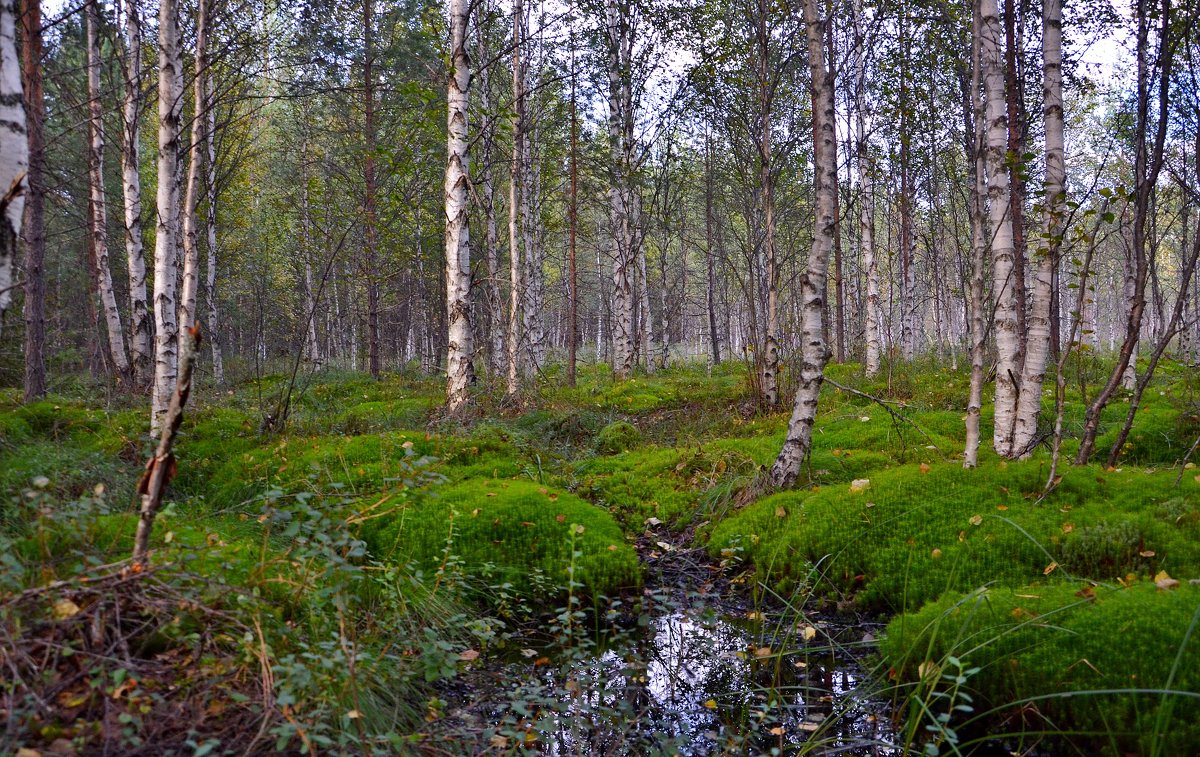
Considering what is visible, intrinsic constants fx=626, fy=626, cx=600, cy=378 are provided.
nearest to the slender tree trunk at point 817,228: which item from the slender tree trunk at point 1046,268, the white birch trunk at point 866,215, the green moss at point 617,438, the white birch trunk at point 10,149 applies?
the slender tree trunk at point 1046,268

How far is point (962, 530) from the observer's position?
163 inches

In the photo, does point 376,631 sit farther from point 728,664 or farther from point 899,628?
point 899,628

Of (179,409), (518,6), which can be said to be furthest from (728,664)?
(518,6)

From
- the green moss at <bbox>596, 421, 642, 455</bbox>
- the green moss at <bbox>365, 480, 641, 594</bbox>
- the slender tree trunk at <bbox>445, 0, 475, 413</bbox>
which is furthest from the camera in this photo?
the green moss at <bbox>596, 421, 642, 455</bbox>

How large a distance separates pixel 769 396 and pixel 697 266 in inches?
1509

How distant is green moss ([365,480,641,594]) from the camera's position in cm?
415

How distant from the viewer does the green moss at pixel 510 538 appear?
4148 millimetres

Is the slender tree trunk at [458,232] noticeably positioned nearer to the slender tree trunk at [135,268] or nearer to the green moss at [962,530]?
the green moss at [962,530]

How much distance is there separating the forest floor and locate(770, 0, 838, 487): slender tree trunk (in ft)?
2.58

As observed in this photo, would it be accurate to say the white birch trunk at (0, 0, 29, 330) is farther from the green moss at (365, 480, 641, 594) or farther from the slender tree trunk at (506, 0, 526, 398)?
the slender tree trunk at (506, 0, 526, 398)

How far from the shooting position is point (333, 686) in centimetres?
228

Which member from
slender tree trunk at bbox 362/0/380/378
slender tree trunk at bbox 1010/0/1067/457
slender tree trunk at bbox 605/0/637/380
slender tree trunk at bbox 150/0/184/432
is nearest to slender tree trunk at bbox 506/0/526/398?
slender tree trunk at bbox 605/0/637/380

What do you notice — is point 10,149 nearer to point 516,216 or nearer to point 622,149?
point 516,216

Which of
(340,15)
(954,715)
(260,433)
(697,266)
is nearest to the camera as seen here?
(954,715)
